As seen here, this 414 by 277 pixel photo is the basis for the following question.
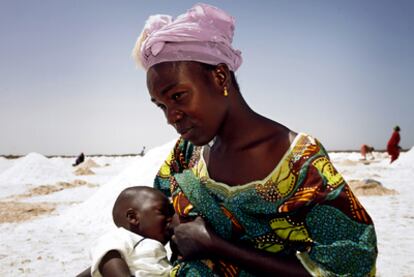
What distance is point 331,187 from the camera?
3.41 ft

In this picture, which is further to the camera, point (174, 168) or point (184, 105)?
point (174, 168)

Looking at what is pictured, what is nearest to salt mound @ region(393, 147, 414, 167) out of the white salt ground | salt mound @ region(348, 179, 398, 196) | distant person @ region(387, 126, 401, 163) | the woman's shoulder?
distant person @ region(387, 126, 401, 163)

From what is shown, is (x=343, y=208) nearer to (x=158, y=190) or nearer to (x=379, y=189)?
(x=158, y=190)

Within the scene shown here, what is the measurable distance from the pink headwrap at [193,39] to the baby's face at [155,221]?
0.59 meters

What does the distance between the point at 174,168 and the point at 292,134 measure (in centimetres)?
53

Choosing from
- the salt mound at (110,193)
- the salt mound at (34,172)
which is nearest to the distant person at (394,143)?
the salt mound at (110,193)

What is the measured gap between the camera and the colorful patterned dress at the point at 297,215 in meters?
1.03

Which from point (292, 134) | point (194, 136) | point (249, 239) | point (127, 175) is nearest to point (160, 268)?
point (249, 239)

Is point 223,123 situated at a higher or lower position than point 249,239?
higher

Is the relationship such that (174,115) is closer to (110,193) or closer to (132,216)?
(132,216)

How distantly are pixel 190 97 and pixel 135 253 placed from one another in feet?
2.21

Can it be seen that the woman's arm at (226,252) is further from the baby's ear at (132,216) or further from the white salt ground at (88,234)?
the white salt ground at (88,234)

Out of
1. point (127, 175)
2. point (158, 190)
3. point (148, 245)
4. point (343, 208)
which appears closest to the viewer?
point (343, 208)

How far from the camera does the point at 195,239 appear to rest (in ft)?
3.93
